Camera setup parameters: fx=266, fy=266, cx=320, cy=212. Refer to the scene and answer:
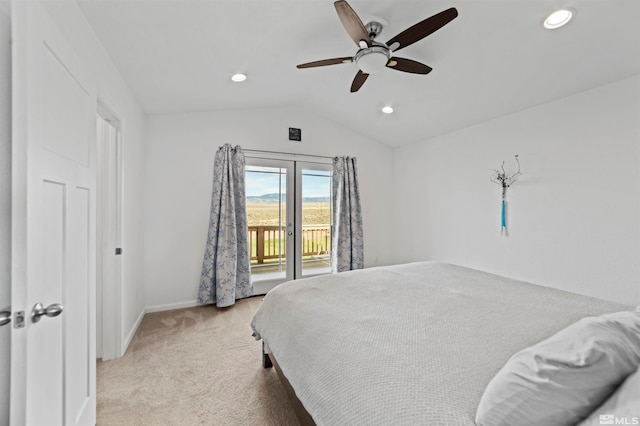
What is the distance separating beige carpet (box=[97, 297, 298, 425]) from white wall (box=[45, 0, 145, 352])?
0.34 meters

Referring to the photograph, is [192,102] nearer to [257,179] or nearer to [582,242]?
[257,179]

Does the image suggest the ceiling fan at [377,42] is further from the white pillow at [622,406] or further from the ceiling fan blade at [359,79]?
the white pillow at [622,406]

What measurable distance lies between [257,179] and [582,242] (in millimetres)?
3727

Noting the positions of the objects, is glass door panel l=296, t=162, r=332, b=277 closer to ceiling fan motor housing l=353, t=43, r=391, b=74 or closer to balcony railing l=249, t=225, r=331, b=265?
balcony railing l=249, t=225, r=331, b=265

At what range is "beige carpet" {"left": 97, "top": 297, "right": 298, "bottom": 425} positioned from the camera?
1.65m

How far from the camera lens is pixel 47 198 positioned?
1050mm

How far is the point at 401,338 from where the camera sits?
46.8 inches

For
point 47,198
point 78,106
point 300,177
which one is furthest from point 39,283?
point 300,177

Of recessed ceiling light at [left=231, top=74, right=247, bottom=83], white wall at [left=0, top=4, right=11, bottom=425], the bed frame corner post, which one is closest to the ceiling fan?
recessed ceiling light at [left=231, top=74, right=247, bottom=83]

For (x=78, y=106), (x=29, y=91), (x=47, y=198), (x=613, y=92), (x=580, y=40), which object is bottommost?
(x=47, y=198)

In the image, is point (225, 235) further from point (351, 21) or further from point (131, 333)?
point (351, 21)

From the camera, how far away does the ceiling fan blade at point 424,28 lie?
1.54 m

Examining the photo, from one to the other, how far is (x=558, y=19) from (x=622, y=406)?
2.41m

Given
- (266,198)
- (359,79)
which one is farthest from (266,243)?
(359,79)
